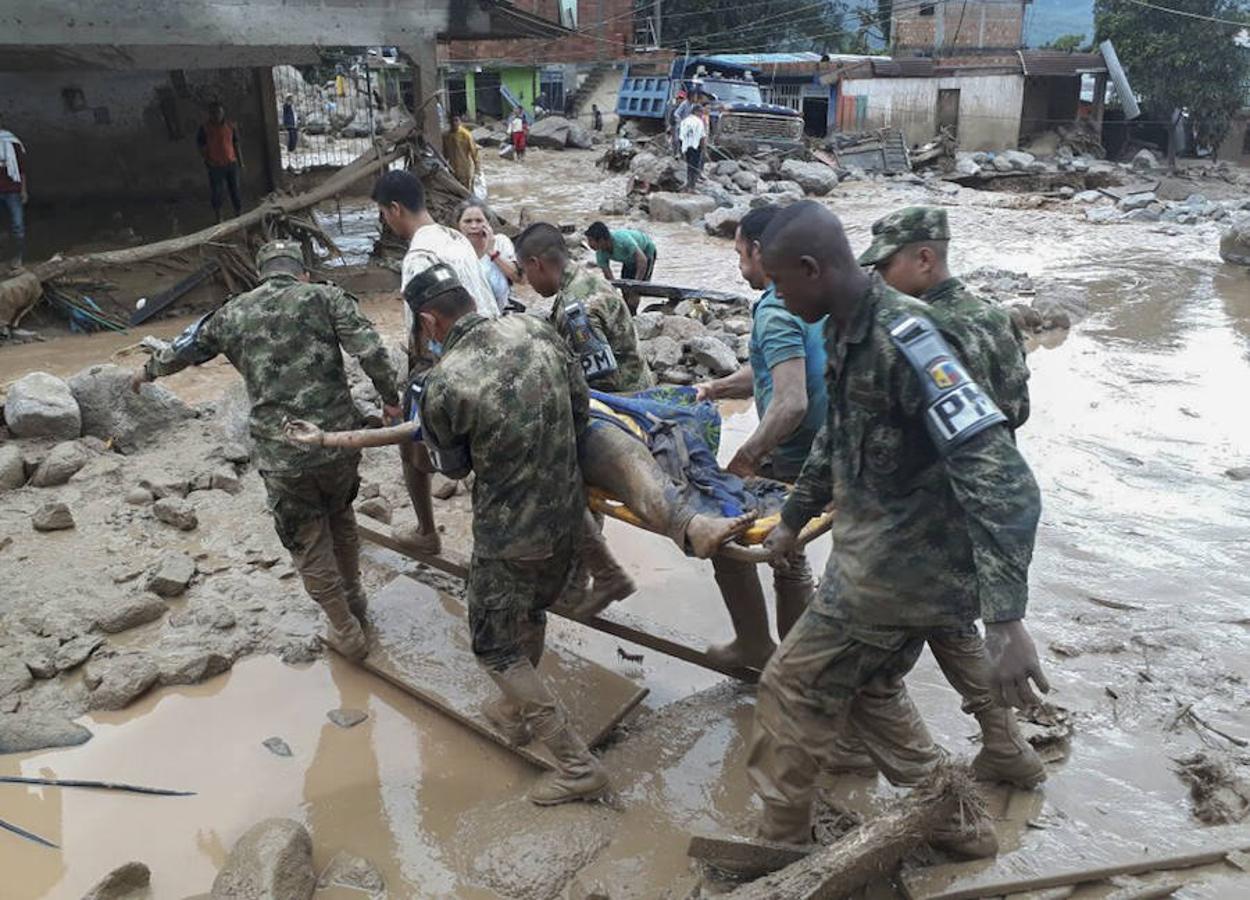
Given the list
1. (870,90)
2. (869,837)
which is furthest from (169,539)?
(870,90)

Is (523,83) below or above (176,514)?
above

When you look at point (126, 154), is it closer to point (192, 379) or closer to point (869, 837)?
point (192, 379)

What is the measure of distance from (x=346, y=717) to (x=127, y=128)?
1302cm

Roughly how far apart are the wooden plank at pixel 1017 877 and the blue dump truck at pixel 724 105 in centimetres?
2241

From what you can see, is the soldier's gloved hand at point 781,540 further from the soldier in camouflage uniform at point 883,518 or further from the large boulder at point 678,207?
the large boulder at point 678,207

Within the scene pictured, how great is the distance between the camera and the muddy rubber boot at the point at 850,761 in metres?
3.47

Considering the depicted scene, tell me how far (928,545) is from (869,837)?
0.83 metres

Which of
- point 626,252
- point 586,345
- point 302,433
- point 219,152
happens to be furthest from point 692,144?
point 302,433

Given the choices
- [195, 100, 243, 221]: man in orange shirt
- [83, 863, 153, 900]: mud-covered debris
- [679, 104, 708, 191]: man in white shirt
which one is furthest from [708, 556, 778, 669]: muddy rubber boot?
[679, 104, 708, 191]: man in white shirt

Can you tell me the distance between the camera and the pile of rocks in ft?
26.4

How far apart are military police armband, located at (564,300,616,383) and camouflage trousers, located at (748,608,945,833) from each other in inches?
74.2

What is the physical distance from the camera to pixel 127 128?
13.9 meters

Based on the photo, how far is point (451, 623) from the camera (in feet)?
14.7

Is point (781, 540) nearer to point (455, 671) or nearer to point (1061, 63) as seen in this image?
point (455, 671)
